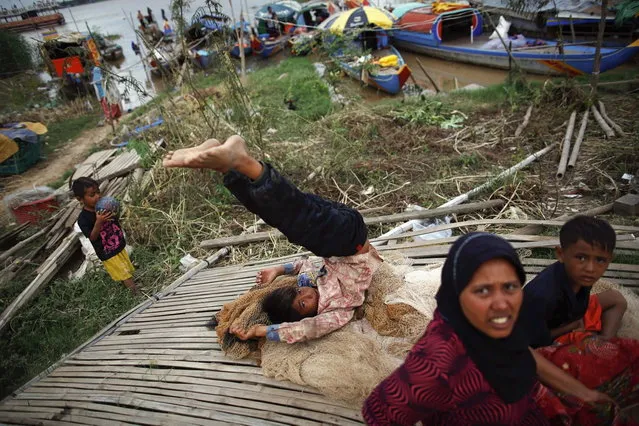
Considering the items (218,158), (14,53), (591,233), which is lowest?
(591,233)

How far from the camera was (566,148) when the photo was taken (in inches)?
198

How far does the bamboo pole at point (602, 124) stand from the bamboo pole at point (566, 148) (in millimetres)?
259

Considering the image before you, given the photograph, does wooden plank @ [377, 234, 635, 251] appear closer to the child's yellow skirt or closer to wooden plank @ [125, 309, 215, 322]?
wooden plank @ [125, 309, 215, 322]

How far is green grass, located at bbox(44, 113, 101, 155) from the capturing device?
1061 centimetres

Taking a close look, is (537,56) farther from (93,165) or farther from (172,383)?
(172,383)

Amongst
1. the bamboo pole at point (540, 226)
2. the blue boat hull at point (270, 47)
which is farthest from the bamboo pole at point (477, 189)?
the blue boat hull at point (270, 47)

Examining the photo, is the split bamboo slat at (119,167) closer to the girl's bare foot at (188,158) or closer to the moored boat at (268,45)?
the girl's bare foot at (188,158)

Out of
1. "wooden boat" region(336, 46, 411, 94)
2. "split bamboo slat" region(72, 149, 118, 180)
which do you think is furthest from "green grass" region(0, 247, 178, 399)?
"wooden boat" region(336, 46, 411, 94)

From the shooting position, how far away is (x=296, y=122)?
8.10 meters

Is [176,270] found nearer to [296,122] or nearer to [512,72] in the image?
[296,122]

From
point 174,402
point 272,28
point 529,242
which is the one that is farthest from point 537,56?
point 272,28

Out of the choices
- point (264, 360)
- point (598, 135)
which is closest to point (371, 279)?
point (264, 360)

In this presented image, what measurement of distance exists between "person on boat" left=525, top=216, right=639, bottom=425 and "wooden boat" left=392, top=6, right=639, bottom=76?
7946 mm

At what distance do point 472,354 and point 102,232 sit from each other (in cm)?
351
